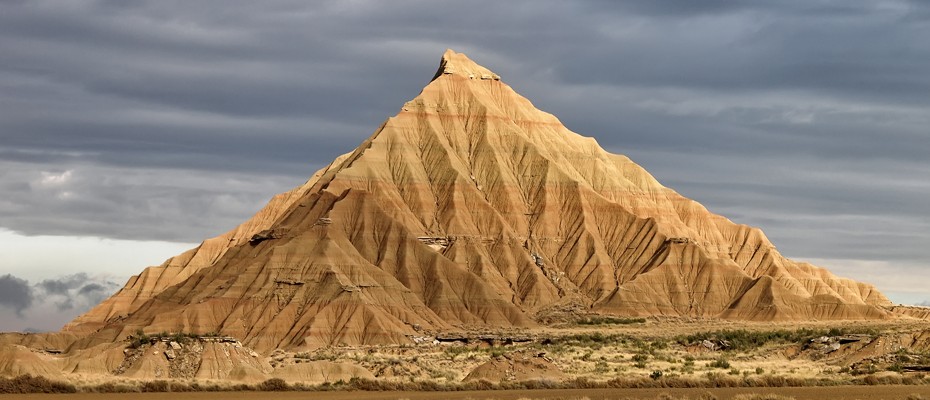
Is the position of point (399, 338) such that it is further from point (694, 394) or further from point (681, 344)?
point (694, 394)

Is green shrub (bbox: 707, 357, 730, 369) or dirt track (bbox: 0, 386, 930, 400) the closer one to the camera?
dirt track (bbox: 0, 386, 930, 400)

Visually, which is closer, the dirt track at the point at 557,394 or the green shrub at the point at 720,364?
the dirt track at the point at 557,394

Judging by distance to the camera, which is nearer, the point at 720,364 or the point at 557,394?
the point at 557,394

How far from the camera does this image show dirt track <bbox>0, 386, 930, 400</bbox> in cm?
7356

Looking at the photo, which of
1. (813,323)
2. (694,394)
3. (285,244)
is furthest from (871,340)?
(285,244)

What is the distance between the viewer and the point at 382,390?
83938 mm

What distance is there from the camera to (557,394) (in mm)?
77125

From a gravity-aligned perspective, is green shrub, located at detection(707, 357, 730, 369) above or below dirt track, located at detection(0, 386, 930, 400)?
above

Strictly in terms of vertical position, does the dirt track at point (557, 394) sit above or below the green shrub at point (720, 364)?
below

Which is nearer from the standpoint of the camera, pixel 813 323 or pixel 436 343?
pixel 436 343

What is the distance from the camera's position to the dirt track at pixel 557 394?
73562 millimetres

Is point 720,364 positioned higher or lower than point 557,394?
higher

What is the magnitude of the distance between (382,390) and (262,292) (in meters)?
93.5

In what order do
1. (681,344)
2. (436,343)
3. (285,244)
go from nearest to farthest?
(681,344), (436,343), (285,244)
